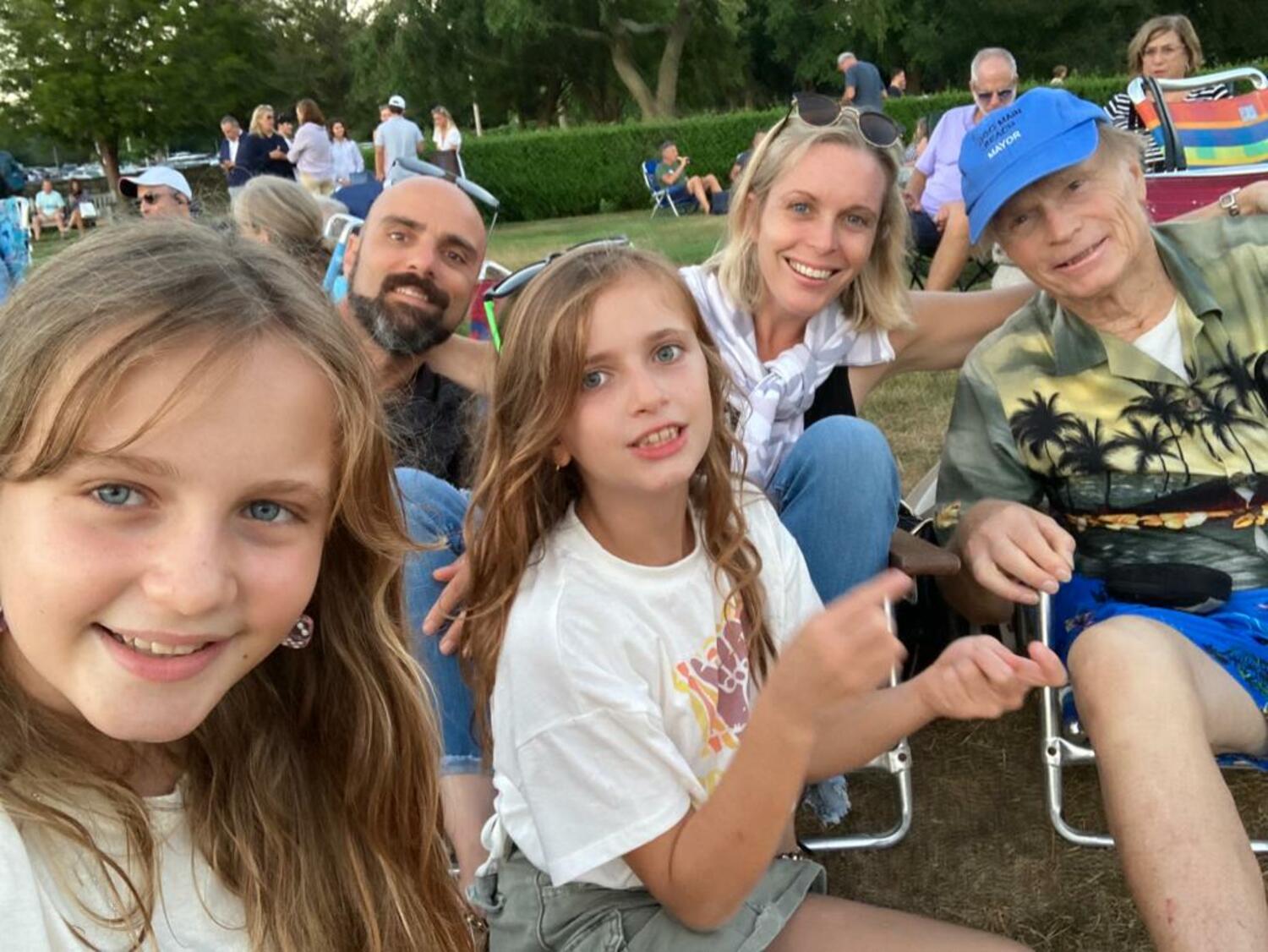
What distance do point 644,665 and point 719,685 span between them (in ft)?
0.55

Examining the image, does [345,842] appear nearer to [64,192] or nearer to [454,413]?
[454,413]

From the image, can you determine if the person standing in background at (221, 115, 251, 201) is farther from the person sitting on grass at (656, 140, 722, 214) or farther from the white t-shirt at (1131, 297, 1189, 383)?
the white t-shirt at (1131, 297, 1189, 383)

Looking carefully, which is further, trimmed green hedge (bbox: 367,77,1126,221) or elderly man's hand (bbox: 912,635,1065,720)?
trimmed green hedge (bbox: 367,77,1126,221)

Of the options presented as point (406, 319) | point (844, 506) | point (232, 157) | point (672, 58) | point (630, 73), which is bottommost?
point (844, 506)

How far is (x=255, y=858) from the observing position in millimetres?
1425

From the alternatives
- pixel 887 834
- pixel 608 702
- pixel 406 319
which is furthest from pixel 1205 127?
pixel 608 702

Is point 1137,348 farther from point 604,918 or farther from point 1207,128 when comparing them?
point 1207,128

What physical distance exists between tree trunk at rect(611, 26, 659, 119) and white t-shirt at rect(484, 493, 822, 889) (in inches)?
1492

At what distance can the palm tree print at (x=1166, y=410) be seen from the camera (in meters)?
2.65

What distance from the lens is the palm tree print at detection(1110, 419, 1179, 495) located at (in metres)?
2.65

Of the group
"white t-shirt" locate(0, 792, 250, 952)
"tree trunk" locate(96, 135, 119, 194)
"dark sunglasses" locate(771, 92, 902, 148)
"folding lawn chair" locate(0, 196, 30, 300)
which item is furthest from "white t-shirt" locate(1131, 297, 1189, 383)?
"tree trunk" locate(96, 135, 119, 194)

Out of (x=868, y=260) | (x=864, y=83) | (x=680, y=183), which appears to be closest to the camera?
(x=868, y=260)

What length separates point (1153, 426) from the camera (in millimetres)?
2664

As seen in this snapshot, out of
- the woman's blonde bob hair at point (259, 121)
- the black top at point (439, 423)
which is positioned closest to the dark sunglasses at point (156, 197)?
the black top at point (439, 423)
